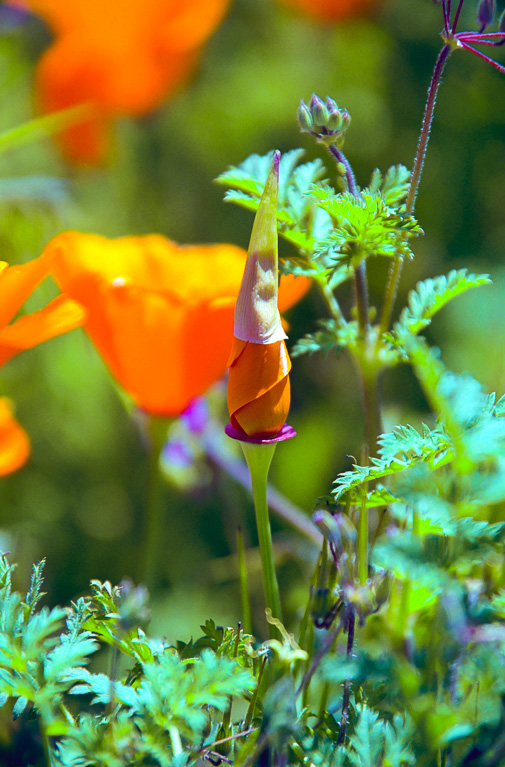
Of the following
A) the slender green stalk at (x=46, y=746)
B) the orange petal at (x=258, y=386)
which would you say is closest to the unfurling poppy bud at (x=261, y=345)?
the orange petal at (x=258, y=386)

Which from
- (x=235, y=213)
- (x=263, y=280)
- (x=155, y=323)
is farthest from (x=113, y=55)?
(x=263, y=280)

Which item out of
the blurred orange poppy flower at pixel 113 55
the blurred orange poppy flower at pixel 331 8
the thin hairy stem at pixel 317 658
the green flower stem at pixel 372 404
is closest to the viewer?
the thin hairy stem at pixel 317 658

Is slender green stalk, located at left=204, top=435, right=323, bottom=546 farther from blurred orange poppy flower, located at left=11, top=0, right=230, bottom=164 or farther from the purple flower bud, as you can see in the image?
blurred orange poppy flower, located at left=11, top=0, right=230, bottom=164

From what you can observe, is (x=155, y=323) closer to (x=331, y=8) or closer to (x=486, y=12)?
(x=486, y=12)

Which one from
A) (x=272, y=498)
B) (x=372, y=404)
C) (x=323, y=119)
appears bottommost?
(x=272, y=498)

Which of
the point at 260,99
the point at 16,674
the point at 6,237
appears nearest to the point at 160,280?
the point at 6,237

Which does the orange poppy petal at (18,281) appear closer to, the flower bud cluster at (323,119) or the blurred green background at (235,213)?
the flower bud cluster at (323,119)
